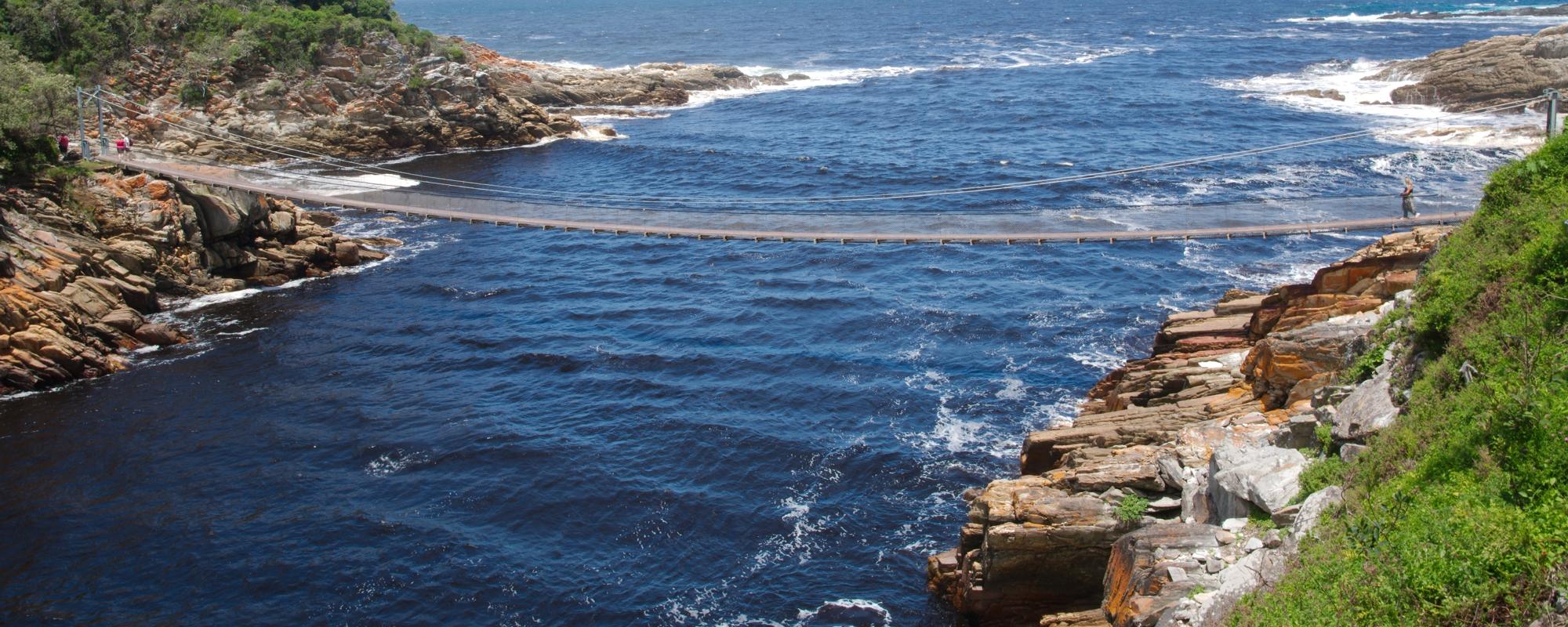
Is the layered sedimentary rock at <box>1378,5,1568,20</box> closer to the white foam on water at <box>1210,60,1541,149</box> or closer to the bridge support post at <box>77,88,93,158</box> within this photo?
the white foam on water at <box>1210,60,1541,149</box>

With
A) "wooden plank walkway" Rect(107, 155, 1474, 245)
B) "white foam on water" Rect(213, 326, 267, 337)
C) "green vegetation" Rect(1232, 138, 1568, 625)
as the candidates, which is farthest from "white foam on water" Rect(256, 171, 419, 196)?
"green vegetation" Rect(1232, 138, 1568, 625)

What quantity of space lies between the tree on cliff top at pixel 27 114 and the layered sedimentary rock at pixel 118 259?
1124 millimetres

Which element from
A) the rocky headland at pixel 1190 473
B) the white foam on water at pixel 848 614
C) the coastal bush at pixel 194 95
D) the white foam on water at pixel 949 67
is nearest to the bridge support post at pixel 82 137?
the coastal bush at pixel 194 95

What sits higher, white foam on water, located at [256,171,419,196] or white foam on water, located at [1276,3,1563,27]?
white foam on water, located at [1276,3,1563,27]

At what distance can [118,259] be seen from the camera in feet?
115

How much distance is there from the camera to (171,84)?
55.1 metres

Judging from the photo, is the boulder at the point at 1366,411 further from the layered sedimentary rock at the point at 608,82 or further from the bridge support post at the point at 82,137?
the layered sedimentary rock at the point at 608,82

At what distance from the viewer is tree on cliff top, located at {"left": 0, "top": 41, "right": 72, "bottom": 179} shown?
1374 inches

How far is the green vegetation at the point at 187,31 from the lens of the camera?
51.1 meters

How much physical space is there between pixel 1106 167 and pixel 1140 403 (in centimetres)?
2892

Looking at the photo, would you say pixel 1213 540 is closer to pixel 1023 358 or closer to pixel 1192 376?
pixel 1192 376

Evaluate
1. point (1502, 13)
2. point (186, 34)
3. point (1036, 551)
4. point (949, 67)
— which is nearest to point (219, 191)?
point (186, 34)

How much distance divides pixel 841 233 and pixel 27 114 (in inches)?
1025

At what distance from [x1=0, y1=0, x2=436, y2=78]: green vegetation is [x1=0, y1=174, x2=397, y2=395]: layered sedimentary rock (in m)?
17.4
